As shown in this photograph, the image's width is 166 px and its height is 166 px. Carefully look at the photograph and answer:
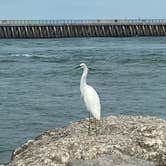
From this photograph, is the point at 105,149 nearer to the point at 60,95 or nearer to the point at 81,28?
the point at 60,95

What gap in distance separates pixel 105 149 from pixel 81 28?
8010cm

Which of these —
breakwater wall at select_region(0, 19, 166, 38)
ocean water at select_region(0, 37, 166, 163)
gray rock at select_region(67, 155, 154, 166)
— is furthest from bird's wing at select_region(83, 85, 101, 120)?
breakwater wall at select_region(0, 19, 166, 38)

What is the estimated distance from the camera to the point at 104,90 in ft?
81.4

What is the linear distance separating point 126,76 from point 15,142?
17.3 metres

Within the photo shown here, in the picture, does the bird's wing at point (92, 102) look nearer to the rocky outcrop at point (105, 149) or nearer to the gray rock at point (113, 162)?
the rocky outcrop at point (105, 149)

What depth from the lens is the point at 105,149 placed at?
7.15 meters

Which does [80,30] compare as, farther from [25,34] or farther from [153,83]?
[153,83]

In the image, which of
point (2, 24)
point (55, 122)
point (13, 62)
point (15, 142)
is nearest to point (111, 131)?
point (15, 142)

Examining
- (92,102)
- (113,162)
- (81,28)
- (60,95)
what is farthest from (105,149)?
(81,28)

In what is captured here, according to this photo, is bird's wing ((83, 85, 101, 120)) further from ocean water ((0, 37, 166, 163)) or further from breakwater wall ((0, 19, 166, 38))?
breakwater wall ((0, 19, 166, 38))

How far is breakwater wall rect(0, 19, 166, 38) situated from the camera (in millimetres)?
83562

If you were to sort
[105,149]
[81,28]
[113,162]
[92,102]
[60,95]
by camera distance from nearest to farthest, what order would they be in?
1. [113,162]
2. [105,149]
3. [92,102]
4. [60,95]
5. [81,28]

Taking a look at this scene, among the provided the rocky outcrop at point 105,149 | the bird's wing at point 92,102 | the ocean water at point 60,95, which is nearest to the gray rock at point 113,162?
the rocky outcrop at point 105,149

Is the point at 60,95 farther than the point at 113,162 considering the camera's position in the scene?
Yes
